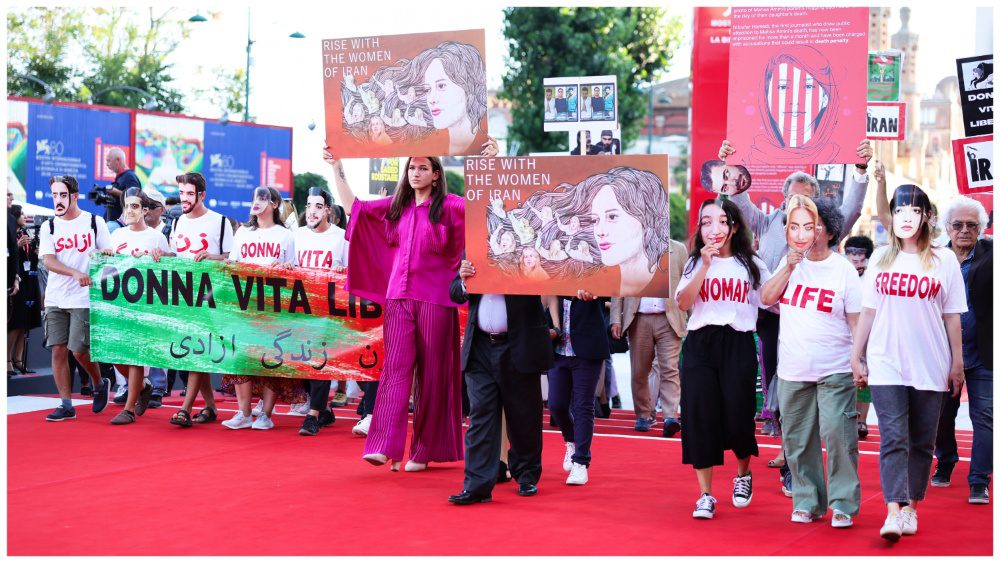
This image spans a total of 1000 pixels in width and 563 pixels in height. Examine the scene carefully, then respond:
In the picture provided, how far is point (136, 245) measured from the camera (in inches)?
422

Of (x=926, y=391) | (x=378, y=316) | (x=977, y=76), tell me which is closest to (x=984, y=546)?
(x=926, y=391)

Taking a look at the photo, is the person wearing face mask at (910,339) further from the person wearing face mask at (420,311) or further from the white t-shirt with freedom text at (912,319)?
the person wearing face mask at (420,311)

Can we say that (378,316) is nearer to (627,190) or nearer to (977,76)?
(627,190)

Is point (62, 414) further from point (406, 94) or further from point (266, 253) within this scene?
point (406, 94)

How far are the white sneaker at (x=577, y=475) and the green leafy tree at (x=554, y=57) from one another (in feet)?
112

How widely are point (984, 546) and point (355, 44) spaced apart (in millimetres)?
4626

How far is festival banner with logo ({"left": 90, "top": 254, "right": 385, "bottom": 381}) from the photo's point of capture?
10.3m

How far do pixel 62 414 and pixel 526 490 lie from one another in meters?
4.97

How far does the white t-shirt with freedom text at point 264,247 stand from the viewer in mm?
10461

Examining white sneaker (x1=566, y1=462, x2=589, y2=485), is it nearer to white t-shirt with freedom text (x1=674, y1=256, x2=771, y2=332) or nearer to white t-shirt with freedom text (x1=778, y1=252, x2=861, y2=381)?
Result: white t-shirt with freedom text (x1=674, y1=256, x2=771, y2=332)

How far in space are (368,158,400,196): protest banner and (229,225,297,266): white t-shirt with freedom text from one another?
2.20 meters

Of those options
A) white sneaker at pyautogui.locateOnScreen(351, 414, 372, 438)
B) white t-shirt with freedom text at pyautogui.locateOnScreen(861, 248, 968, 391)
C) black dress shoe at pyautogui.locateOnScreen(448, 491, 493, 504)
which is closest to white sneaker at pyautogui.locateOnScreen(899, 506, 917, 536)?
white t-shirt with freedom text at pyautogui.locateOnScreen(861, 248, 968, 391)

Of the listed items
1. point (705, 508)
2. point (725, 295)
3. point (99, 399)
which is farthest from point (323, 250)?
point (705, 508)

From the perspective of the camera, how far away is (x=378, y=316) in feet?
34.1
